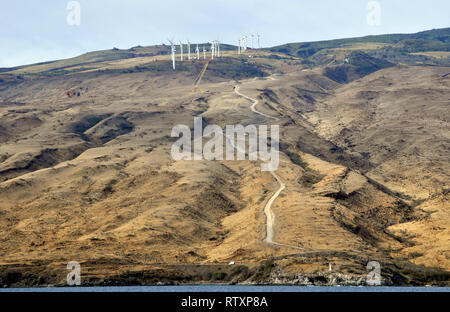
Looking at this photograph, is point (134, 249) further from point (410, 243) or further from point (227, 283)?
point (410, 243)

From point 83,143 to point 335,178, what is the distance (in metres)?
61.1

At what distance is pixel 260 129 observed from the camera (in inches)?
5212

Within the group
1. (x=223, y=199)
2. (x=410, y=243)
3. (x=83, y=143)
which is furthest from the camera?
(x=83, y=143)
